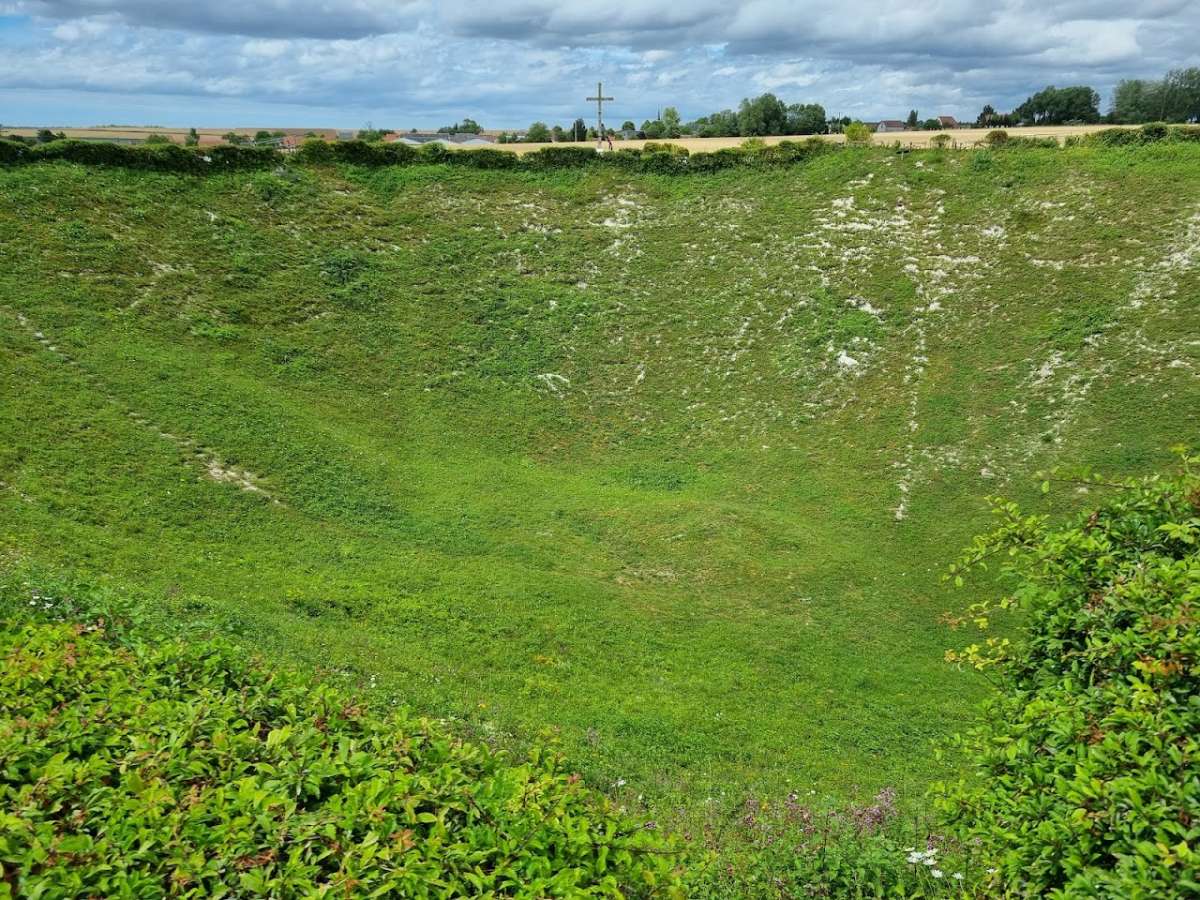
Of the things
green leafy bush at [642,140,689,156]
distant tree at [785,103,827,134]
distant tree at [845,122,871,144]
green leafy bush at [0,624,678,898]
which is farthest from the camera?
distant tree at [785,103,827,134]

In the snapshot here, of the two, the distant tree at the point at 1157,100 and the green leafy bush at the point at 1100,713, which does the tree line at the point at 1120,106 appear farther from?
the green leafy bush at the point at 1100,713

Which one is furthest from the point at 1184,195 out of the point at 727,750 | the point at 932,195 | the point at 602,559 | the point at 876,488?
the point at 727,750

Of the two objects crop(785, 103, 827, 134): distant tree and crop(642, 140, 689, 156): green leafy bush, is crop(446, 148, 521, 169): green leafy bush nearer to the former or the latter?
crop(642, 140, 689, 156): green leafy bush

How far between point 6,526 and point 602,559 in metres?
14.7

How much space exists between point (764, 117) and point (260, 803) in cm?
8558

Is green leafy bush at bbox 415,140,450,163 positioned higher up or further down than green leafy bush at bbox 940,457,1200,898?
higher up

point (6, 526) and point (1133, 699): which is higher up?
point (1133, 699)

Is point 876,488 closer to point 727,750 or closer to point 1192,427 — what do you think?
point 1192,427

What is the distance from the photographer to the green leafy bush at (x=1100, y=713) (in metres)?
4.46

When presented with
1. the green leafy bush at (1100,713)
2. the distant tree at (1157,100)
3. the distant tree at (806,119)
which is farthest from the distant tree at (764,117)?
the green leafy bush at (1100,713)

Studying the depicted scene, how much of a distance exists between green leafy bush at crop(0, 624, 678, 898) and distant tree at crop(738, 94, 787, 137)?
8081 centimetres

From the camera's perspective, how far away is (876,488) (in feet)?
86.3

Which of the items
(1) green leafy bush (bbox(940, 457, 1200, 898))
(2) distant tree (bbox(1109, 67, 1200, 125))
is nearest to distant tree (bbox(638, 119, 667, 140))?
(2) distant tree (bbox(1109, 67, 1200, 125))

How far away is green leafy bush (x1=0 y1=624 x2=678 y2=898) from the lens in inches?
→ 159
